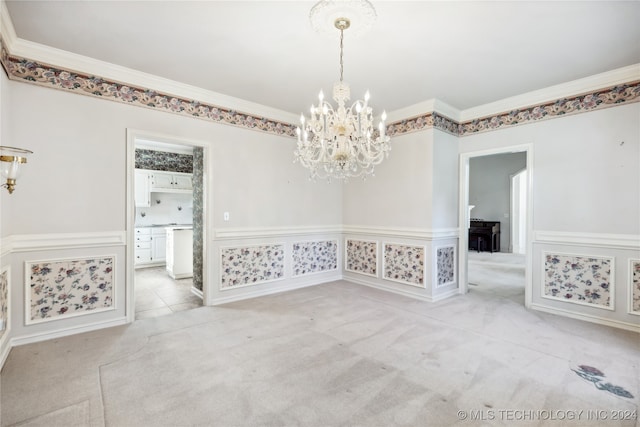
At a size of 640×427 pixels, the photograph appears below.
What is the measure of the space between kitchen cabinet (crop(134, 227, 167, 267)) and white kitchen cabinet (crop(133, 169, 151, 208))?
0.60 metres

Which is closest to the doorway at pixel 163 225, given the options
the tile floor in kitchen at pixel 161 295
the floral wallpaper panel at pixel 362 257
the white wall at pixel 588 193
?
the tile floor in kitchen at pixel 161 295

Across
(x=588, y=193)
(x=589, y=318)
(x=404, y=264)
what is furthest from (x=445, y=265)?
(x=588, y=193)

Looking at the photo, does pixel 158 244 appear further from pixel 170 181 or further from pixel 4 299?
pixel 4 299

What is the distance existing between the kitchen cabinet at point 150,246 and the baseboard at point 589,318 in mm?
7109

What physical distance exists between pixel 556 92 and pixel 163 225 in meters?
7.80

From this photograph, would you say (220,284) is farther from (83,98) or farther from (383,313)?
(83,98)

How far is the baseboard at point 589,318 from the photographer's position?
3.23 meters

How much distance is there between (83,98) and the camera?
10.2 feet

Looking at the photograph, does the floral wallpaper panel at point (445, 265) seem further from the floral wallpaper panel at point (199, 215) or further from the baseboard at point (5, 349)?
the baseboard at point (5, 349)

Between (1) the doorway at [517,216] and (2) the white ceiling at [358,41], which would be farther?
(1) the doorway at [517,216]

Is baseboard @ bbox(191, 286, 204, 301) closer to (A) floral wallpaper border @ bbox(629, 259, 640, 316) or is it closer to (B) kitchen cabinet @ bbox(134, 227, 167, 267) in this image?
(B) kitchen cabinet @ bbox(134, 227, 167, 267)

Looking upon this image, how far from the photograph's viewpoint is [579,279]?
359 cm

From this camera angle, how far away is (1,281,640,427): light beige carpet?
190cm

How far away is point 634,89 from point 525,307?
Answer: 9.10 feet
